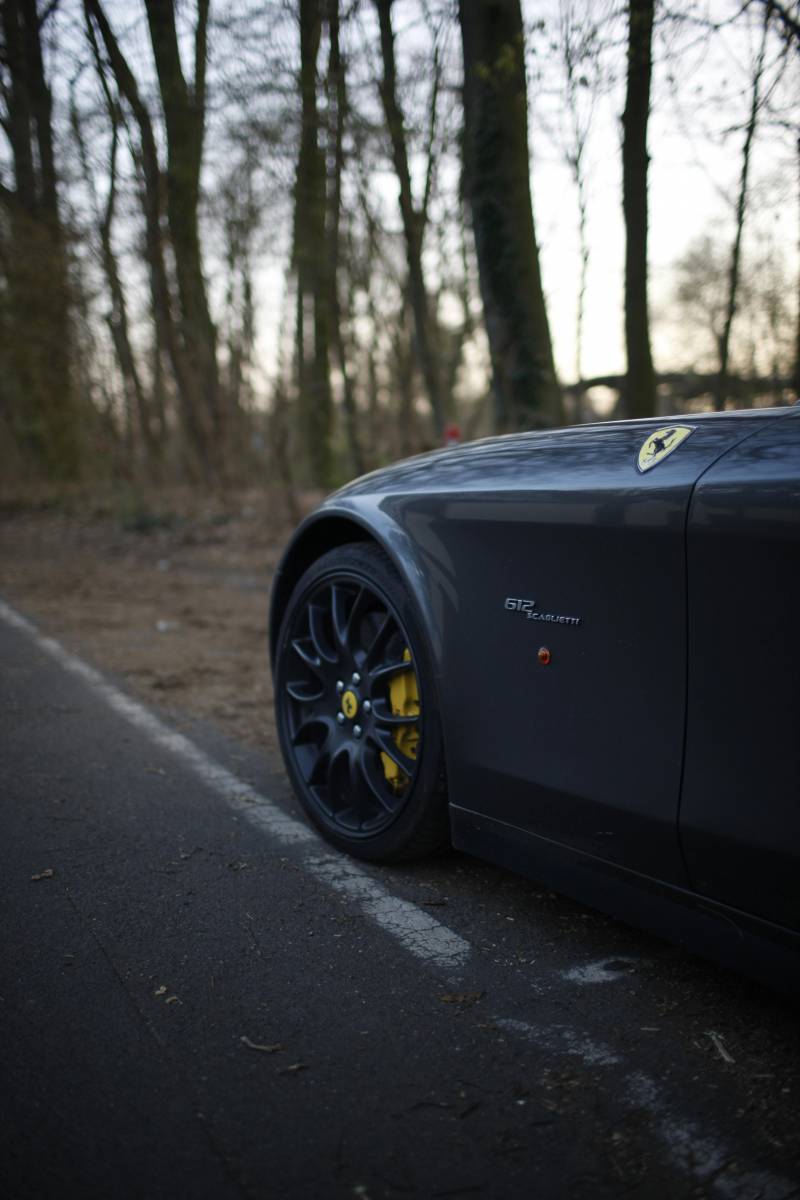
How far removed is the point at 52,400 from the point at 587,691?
780 inches

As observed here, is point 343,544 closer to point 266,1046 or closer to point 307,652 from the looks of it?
point 307,652

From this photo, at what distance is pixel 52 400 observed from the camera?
19906mm

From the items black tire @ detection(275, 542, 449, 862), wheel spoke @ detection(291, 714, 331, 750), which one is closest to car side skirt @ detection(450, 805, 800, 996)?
black tire @ detection(275, 542, 449, 862)

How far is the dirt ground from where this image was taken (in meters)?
5.38

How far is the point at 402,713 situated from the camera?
2824mm

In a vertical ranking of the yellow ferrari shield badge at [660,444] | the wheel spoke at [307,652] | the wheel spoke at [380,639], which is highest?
the yellow ferrari shield badge at [660,444]

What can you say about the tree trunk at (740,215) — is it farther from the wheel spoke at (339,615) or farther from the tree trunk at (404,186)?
the tree trunk at (404,186)

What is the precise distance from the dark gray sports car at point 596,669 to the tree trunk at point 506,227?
5408 millimetres

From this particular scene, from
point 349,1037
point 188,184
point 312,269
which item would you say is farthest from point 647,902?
point 188,184

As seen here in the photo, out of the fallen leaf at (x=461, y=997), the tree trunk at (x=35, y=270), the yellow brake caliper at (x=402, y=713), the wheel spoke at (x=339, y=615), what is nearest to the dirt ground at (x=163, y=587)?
the wheel spoke at (x=339, y=615)

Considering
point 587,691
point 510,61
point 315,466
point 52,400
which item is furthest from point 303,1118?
point 52,400

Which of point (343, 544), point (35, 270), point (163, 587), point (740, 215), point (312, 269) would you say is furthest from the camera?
point (35, 270)

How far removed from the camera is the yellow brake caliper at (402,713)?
2797 mm

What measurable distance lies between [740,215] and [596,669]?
33.4 ft
